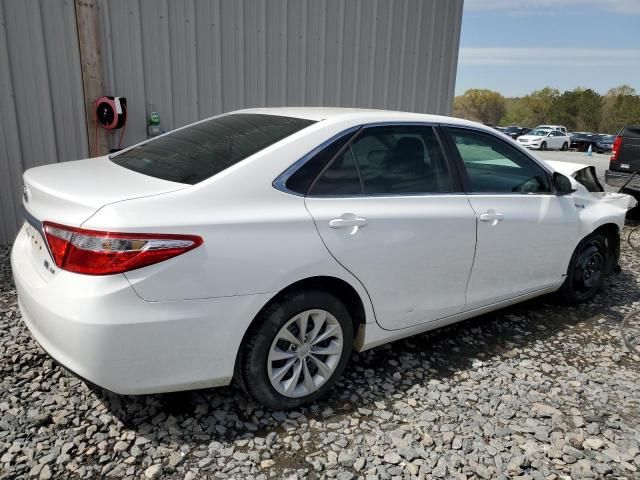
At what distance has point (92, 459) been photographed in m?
2.36

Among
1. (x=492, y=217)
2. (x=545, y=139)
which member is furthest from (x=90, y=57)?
(x=545, y=139)

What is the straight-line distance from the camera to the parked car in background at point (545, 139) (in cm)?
3469

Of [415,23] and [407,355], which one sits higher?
[415,23]

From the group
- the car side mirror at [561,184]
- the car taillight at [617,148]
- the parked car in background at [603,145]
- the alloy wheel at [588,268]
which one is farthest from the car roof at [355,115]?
the parked car in background at [603,145]

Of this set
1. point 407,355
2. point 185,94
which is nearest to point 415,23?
point 185,94

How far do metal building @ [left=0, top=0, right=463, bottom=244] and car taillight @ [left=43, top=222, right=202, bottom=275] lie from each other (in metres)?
3.82

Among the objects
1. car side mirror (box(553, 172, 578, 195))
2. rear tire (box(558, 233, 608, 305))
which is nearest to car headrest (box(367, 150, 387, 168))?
car side mirror (box(553, 172, 578, 195))

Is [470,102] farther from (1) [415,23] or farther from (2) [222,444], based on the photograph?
(2) [222,444]

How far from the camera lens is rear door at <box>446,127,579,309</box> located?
338 centimetres

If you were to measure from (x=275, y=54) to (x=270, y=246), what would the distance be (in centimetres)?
487

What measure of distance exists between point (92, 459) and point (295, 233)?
140 cm

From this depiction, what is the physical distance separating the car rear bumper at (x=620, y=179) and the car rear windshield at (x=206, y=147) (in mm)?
7239

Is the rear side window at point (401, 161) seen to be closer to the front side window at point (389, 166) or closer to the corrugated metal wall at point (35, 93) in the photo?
the front side window at point (389, 166)

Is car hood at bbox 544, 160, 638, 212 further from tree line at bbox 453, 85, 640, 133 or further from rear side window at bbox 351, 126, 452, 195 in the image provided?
tree line at bbox 453, 85, 640, 133
